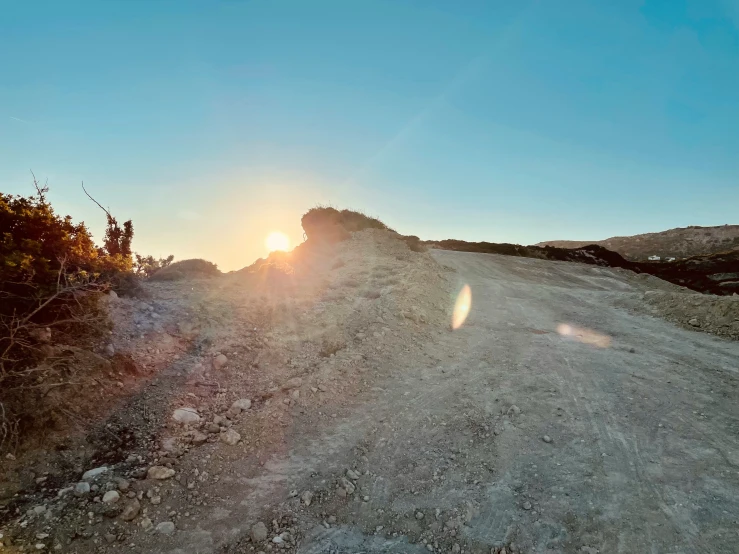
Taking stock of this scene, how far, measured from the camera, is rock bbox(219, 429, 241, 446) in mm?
6230

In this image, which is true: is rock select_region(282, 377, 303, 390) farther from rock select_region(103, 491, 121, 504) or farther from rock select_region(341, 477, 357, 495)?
rock select_region(103, 491, 121, 504)

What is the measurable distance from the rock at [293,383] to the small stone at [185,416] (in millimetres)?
1674

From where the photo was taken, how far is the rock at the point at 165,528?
4.68 meters

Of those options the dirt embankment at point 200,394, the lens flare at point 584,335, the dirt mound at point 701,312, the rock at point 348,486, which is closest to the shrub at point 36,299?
the dirt embankment at point 200,394

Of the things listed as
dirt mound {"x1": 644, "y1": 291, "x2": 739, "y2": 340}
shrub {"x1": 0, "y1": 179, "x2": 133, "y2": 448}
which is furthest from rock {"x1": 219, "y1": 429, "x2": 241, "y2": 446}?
dirt mound {"x1": 644, "y1": 291, "x2": 739, "y2": 340}

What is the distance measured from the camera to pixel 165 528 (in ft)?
15.5

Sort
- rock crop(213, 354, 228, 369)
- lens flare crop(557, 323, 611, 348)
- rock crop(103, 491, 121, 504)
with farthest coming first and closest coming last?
1. lens flare crop(557, 323, 611, 348)
2. rock crop(213, 354, 228, 369)
3. rock crop(103, 491, 121, 504)

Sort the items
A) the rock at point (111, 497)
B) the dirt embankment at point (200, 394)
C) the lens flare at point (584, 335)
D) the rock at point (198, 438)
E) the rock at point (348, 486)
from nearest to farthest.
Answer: the dirt embankment at point (200, 394) < the rock at point (111, 497) < the rock at point (348, 486) < the rock at point (198, 438) < the lens flare at point (584, 335)

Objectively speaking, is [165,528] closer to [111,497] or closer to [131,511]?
[131,511]

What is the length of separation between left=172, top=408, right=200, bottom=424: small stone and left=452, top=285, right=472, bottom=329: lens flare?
778cm

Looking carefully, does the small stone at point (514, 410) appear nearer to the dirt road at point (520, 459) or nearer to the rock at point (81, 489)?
the dirt road at point (520, 459)

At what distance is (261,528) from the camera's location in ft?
15.6

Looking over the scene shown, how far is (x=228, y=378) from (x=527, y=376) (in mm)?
6233

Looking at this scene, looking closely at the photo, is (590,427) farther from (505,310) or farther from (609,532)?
(505,310)
